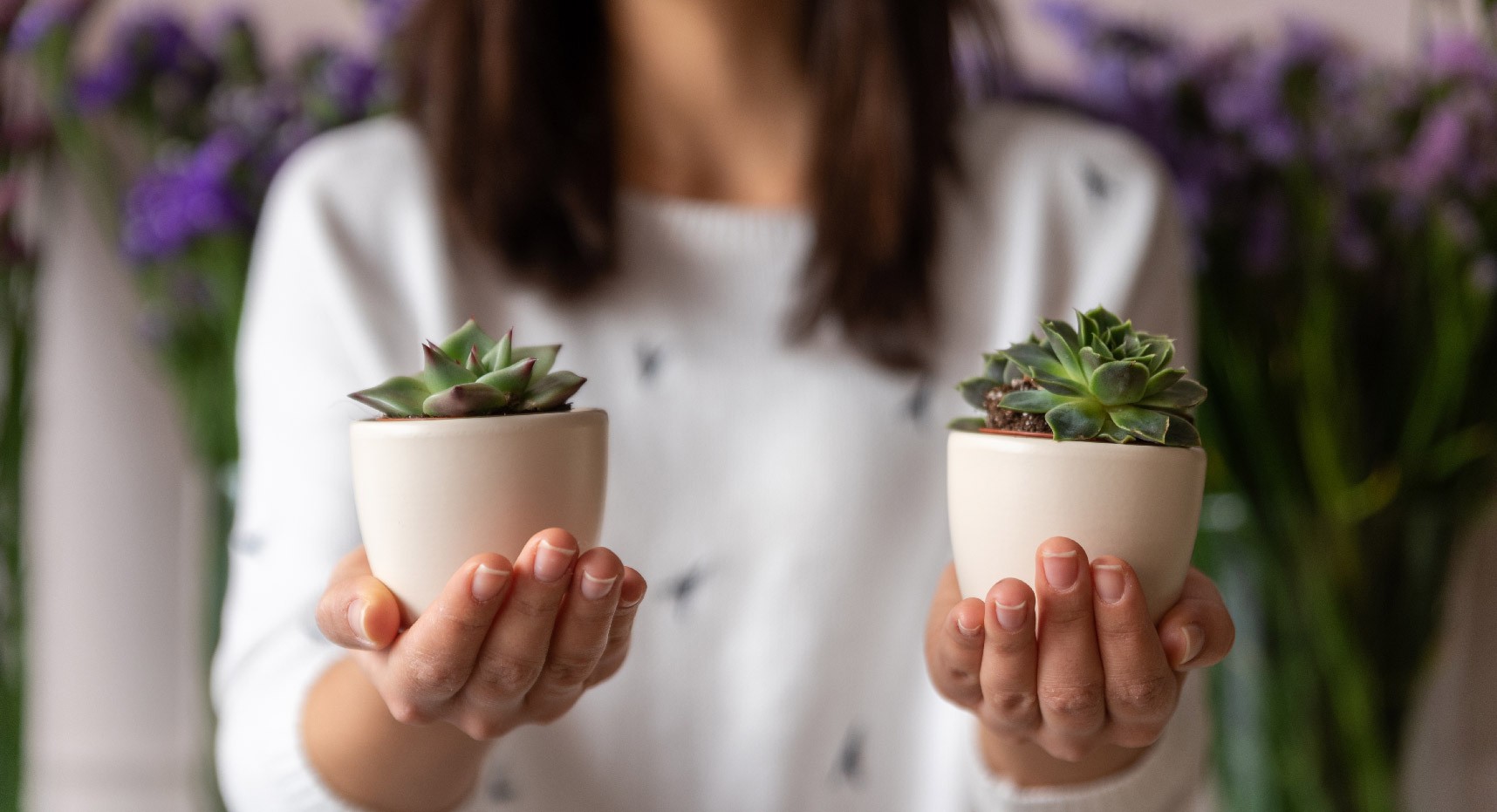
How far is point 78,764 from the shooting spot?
4.36 feet

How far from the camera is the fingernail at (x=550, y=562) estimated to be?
16.2 inches

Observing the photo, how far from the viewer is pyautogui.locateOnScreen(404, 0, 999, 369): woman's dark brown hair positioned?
920mm

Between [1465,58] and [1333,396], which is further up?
[1465,58]

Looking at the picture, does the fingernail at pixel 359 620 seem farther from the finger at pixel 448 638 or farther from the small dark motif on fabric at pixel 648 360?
the small dark motif on fabric at pixel 648 360

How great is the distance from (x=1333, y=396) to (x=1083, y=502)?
677mm

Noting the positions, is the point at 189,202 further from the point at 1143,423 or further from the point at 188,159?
the point at 1143,423

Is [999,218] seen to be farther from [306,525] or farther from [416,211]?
[306,525]

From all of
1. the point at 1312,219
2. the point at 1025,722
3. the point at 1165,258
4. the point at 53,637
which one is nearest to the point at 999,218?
the point at 1165,258

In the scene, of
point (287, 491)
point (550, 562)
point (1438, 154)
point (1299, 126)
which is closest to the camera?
point (550, 562)

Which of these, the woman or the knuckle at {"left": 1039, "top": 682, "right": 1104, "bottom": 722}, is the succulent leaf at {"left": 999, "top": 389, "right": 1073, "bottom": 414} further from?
the woman

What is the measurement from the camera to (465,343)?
1.50 feet

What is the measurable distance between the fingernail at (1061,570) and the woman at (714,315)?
1.45ft

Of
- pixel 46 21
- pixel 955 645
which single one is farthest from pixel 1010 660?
pixel 46 21

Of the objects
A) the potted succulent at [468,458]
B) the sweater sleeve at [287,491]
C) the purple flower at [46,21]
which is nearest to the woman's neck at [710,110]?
the sweater sleeve at [287,491]
